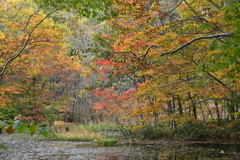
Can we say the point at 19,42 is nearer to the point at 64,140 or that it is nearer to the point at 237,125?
the point at 64,140

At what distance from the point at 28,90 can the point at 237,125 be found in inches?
461

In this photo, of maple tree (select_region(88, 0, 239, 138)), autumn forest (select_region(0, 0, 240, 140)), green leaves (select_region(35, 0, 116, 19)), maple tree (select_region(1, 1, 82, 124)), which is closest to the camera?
green leaves (select_region(35, 0, 116, 19))

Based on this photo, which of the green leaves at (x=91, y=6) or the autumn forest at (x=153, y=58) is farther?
the autumn forest at (x=153, y=58)

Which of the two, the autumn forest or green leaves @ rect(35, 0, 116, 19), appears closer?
green leaves @ rect(35, 0, 116, 19)

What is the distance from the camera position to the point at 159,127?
9484 millimetres

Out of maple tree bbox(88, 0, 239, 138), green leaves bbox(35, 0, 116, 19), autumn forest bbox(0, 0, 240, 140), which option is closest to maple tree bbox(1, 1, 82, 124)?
autumn forest bbox(0, 0, 240, 140)

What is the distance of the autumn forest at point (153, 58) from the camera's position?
172 inches

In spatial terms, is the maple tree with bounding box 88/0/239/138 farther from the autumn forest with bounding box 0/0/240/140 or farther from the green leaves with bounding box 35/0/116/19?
the green leaves with bounding box 35/0/116/19

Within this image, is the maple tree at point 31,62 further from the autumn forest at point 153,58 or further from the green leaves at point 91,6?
the green leaves at point 91,6

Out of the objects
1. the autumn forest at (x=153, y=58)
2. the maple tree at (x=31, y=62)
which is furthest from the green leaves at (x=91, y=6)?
the maple tree at (x=31, y=62)

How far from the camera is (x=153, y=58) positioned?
25.0 feet

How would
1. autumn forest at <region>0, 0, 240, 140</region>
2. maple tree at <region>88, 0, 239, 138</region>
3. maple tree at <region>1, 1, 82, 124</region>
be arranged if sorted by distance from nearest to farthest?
autumn forest at <region>0, 0, 240, 140</region>
maple tree at <region>88, 0, 239, 138</region>
maple tree at <region>1, 1, 82, 124</region>

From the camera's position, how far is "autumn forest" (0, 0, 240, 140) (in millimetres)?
4367

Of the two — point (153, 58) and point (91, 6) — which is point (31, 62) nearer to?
point (153, 58)
